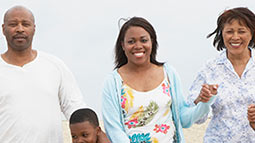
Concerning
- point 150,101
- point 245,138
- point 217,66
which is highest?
point 217,66

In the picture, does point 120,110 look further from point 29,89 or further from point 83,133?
point 29,89

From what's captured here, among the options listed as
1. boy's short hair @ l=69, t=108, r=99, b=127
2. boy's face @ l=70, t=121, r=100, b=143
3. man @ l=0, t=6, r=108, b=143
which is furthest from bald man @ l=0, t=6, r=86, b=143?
boy's face @ l=70, t=121, r=100, b=143

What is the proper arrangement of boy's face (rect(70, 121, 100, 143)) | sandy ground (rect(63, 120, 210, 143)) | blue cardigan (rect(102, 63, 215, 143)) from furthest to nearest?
sandy ground (rect(63, 120, 210, 143)), blue cardigan (rect(102, 63, 215, 143)), boy's face (rect(70, 121, 100, 143))

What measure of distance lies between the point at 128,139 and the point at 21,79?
1.33 metres

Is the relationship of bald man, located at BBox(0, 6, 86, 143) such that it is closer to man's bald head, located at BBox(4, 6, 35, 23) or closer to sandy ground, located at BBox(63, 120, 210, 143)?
man's bald head, located at BBox(4, 6, 35, 23)

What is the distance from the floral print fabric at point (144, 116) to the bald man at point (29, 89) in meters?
0.71

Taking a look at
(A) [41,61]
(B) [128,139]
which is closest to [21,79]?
(A) [41,61]

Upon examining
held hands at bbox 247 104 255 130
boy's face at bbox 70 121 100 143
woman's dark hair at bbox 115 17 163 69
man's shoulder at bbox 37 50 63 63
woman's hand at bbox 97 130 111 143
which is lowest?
woman's hand at bbox 97 130 111 143

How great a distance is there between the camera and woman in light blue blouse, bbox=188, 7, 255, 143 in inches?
200

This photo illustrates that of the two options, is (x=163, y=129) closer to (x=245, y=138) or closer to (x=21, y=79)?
(x=245, y=138)

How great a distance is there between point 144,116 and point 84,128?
630 mm

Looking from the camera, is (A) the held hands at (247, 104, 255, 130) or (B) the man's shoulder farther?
(B) the man's shoulder

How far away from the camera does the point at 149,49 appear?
4.86m

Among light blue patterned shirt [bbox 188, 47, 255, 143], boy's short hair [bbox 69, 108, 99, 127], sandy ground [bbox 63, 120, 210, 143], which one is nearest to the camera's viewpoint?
boy's short hair [bbox 69, 108, 99, 127]
